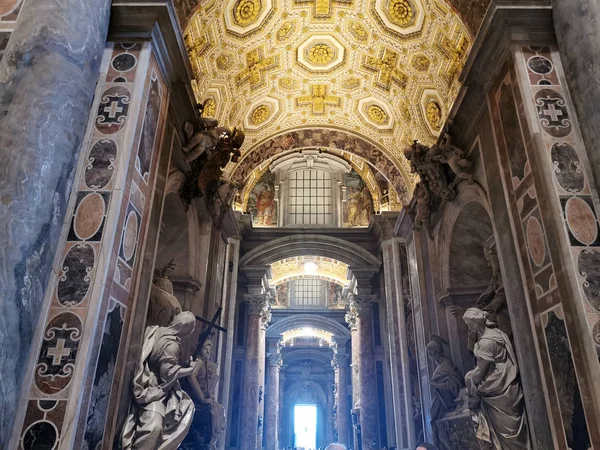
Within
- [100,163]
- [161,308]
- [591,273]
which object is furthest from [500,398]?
[100,163]

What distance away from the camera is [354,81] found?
12.1 metres

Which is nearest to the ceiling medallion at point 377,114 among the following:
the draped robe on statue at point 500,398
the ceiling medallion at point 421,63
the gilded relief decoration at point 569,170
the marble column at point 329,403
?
the ceiling medallion at point 421,63

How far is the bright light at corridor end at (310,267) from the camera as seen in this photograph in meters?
18.9

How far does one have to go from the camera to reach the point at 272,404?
71.1 ft

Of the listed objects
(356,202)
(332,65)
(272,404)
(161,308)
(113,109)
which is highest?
(356,202)

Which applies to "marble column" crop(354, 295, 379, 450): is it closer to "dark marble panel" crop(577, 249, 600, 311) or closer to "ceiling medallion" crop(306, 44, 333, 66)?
"ceiling medallion" crop(306, 44, 333, 66)

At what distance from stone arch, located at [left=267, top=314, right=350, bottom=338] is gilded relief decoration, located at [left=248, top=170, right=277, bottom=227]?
7321 millimetres

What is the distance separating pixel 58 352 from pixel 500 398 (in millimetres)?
4726

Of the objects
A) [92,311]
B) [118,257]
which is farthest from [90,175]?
[92,311]

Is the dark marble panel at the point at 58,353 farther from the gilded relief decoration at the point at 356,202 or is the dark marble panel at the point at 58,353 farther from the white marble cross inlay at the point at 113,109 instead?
the gilded relief decoration at the point at 356,202

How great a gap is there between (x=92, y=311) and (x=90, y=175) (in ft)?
4.81

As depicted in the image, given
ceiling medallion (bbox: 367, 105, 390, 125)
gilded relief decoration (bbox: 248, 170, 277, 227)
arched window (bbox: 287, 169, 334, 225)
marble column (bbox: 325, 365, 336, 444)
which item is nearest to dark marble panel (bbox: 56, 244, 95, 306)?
ceiling medallion (bbox: 367, 105, 390, 125)

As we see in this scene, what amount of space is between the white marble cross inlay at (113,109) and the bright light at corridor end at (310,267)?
13.8 m

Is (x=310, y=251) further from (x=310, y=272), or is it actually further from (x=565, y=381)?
(x=565, y=381)
